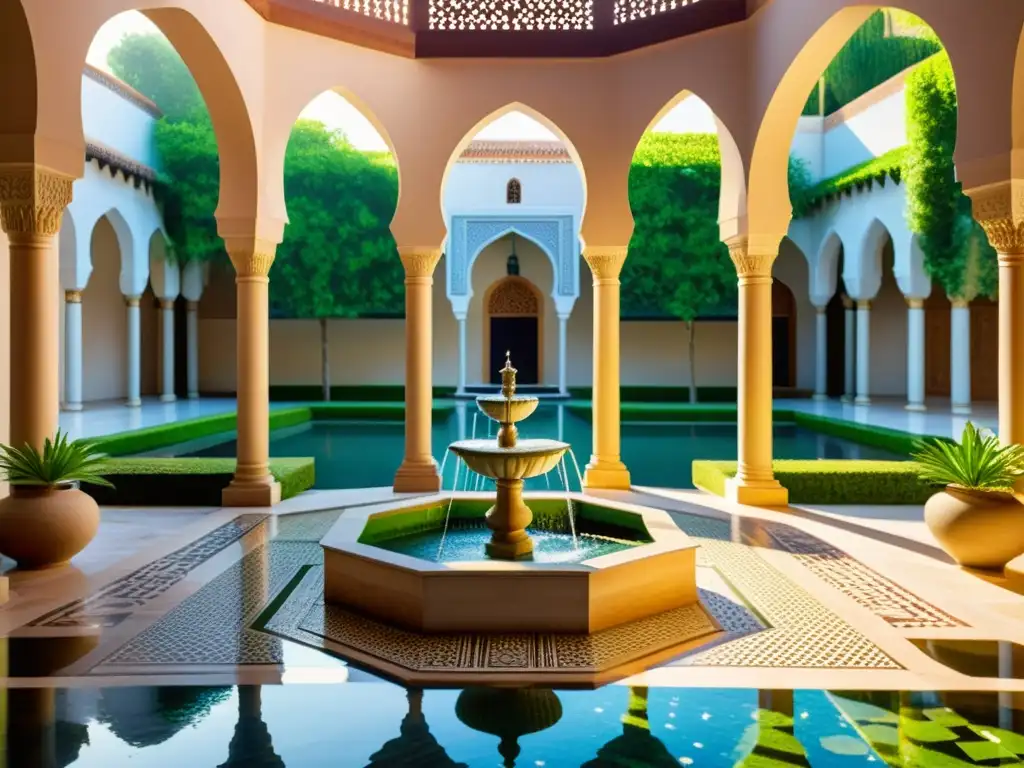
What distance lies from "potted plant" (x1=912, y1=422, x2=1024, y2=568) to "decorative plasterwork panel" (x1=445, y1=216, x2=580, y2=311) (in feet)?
53.4

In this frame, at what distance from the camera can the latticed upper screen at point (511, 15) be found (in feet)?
27.6

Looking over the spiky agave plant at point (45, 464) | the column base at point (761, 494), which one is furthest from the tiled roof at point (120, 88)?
the column base at point (761, 494)

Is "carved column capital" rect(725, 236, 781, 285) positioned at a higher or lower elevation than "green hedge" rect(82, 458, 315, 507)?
higher

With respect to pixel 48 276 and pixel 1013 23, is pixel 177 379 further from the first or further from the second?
pixel 1013 23

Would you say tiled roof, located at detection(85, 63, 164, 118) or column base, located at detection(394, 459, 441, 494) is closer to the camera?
column base, located at detection(394, 459, 441, 494)

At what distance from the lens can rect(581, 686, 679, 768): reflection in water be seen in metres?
2.88

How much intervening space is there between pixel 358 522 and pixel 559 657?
194 centimetres

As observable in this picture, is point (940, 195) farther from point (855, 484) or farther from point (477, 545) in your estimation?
point (477, 545)

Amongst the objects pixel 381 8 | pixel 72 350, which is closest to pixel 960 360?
pixel 381 8

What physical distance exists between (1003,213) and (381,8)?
235 inches

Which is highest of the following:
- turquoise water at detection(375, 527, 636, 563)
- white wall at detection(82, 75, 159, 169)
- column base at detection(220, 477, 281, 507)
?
white wall at detection(82, 75, 159, 169)

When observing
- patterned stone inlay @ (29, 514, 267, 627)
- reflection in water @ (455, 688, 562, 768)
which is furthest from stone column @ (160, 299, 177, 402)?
reflection in water @ (455, 688, 562, 768)

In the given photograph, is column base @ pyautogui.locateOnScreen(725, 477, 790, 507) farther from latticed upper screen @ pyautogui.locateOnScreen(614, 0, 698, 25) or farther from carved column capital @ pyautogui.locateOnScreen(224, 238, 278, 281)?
carved column capital @ pyautogui.locateOnScreen(224, 238, 278, 281)

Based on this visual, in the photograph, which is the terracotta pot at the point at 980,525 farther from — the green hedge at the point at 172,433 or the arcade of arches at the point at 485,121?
the green hedge at the point at 172,433
